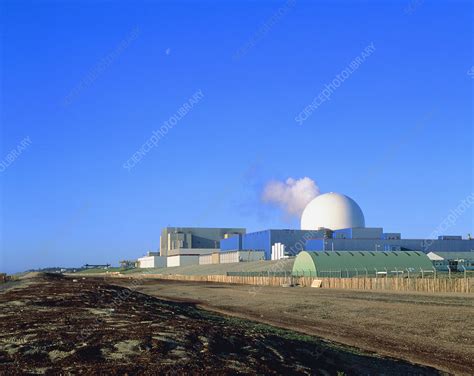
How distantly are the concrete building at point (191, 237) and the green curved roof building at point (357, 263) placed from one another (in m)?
98.1

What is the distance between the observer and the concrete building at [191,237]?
182500mm

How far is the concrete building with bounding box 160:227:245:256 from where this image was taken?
182500 mm

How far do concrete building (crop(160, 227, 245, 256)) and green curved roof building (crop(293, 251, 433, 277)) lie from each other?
322 ft

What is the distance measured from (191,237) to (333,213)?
256 feet

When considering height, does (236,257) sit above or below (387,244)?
below

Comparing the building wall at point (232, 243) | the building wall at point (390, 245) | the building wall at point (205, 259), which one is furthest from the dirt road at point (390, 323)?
the building wall at point (205, 259)

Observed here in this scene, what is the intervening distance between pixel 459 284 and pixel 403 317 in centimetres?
2384

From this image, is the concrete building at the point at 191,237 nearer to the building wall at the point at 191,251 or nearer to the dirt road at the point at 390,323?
the building wall at the point at 191,251

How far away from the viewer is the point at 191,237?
608 ft

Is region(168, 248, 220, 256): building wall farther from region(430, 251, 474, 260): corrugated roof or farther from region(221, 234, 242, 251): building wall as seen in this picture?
region(430, 251, 474, 260): corrugated roof

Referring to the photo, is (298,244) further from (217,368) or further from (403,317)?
(217,368)

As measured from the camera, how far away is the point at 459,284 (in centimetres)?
5191

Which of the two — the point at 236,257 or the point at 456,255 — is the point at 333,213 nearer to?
the point at 456,255

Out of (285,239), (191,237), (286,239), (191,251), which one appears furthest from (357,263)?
(191,237)
